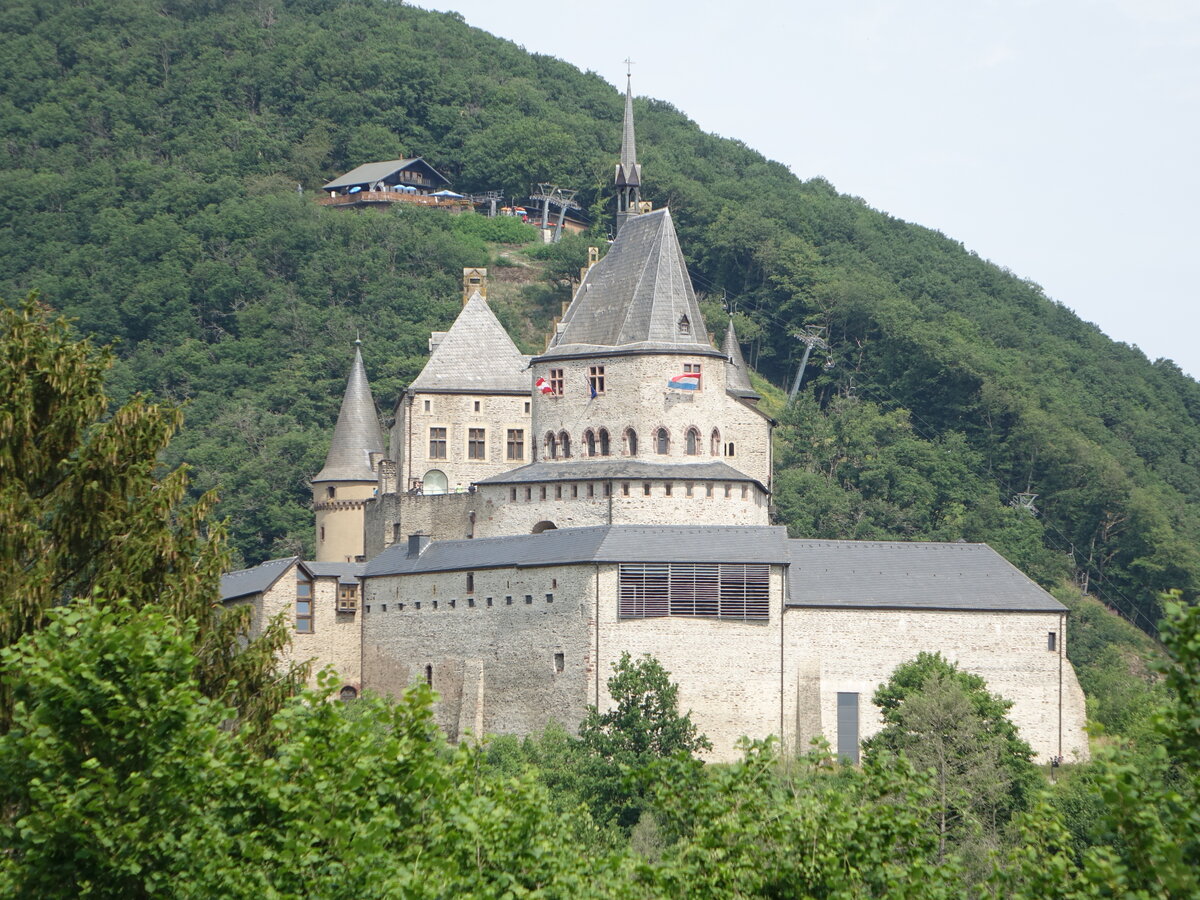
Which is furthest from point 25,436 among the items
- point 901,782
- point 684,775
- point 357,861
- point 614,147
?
point 614,147

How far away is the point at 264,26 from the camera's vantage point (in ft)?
487

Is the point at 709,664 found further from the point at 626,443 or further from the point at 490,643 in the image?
the point at 626,443

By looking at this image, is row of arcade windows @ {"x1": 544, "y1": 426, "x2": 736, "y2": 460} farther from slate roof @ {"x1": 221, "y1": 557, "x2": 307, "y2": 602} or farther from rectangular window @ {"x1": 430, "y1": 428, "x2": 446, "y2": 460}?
slate roof @ {"x1": 221, "y1": 557, "x2": 307, "y2": 602}

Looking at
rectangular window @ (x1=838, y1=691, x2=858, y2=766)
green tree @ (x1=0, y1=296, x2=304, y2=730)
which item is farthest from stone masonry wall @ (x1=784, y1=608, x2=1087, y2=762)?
green tree @ (x1=0, y1=296, x2=304, y2=730)

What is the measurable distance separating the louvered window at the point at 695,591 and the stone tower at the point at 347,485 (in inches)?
647

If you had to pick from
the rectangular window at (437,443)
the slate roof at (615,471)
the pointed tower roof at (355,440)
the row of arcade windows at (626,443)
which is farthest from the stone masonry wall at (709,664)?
the pointed tower roof at (355,440)

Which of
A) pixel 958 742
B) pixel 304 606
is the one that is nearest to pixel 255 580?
pixel 304 606

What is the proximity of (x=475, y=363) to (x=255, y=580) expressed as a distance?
1305 centimetres

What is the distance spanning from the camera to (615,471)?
196ft

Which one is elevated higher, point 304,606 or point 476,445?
point 476,445

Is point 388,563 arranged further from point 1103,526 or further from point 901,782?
point 1103,526

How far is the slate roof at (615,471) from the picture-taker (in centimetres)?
5938

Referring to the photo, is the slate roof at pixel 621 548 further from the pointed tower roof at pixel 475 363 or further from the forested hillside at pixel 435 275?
the forested hillside at pixel 435 275

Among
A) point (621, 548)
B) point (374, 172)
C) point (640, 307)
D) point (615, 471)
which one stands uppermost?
point (374, 172)
